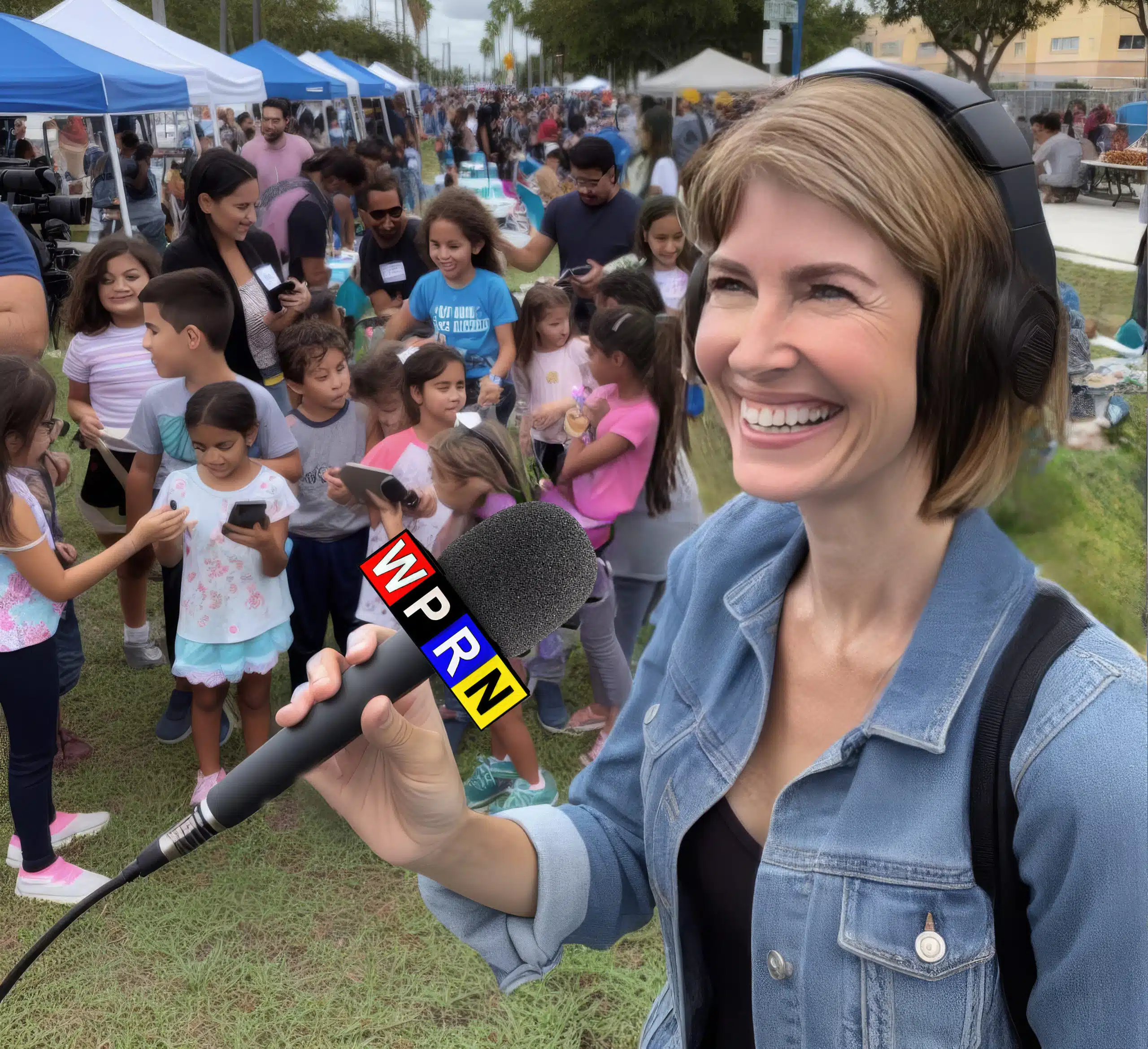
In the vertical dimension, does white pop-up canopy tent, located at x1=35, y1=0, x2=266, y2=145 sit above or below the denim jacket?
above

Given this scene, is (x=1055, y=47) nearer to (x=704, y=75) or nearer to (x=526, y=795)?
(x=526, y=795)

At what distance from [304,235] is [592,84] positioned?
32.8 m

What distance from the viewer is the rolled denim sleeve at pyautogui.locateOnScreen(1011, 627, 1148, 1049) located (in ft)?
2.71

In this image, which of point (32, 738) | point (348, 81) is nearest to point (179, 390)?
point (32, 738)

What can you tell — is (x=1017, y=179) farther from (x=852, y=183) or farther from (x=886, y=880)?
(x=886, y=880)

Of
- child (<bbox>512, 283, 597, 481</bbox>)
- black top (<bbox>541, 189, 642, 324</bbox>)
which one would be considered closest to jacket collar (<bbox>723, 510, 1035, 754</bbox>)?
child (<bbox>512, 283, 597, 481</bbox>)

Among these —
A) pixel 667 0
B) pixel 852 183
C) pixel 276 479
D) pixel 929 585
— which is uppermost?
pixel 667 0

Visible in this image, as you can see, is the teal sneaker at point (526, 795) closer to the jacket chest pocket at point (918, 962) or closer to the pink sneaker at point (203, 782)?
the pink sneaker at point (203, 782)

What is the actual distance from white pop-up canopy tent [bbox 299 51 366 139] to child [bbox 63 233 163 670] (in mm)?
18072

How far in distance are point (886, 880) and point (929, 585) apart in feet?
0.92

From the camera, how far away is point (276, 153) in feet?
33.5

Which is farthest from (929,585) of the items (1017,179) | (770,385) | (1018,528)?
(1017,179)

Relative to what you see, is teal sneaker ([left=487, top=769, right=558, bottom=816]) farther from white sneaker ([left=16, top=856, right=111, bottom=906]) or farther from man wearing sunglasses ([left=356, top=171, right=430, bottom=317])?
man wearing sunglasses ([left=356, top=171, right=430, bottom=317])

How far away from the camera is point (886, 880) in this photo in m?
0.95
